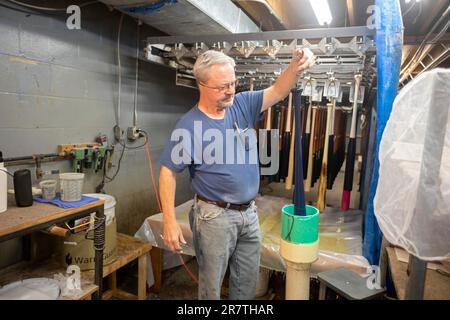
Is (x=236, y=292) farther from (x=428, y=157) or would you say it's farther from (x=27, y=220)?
(x=428, y=157)

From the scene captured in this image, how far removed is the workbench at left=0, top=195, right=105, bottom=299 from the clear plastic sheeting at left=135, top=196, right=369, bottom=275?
2.28ft

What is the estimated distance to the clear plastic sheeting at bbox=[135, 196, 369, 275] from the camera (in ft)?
6.25

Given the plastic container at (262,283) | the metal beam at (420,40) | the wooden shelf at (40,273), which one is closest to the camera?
the wooden shelf at (40,273)

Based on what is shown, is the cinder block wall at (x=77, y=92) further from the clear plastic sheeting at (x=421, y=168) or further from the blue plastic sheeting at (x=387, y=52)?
the clear plastic sheeting at (x=421, y=168)

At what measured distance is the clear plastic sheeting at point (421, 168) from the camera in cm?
74

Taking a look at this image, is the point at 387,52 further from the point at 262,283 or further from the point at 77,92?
the point at 77,92

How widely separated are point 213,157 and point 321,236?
128 cm

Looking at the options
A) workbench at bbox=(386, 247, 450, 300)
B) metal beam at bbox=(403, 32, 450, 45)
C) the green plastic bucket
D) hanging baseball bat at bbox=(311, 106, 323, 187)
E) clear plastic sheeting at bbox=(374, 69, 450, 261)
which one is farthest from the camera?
hanging baseball bat at bbox=(311, 106, 323, 187)

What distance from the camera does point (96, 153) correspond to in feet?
7.14

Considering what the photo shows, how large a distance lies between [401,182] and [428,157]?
0.09m

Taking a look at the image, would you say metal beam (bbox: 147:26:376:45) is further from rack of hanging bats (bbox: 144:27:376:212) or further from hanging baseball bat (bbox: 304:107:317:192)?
hanging baseball bat (bbox: 304:107:317:192)

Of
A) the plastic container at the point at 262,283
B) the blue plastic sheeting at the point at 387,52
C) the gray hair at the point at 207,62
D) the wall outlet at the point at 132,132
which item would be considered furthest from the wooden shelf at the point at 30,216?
the blue plastic sheeting at the point at 387,52

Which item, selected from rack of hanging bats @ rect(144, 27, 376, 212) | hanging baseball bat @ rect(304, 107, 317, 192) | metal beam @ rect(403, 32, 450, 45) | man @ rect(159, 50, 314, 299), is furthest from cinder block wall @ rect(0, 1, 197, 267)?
metal beam @ rect(403, 32, 450, 45)
